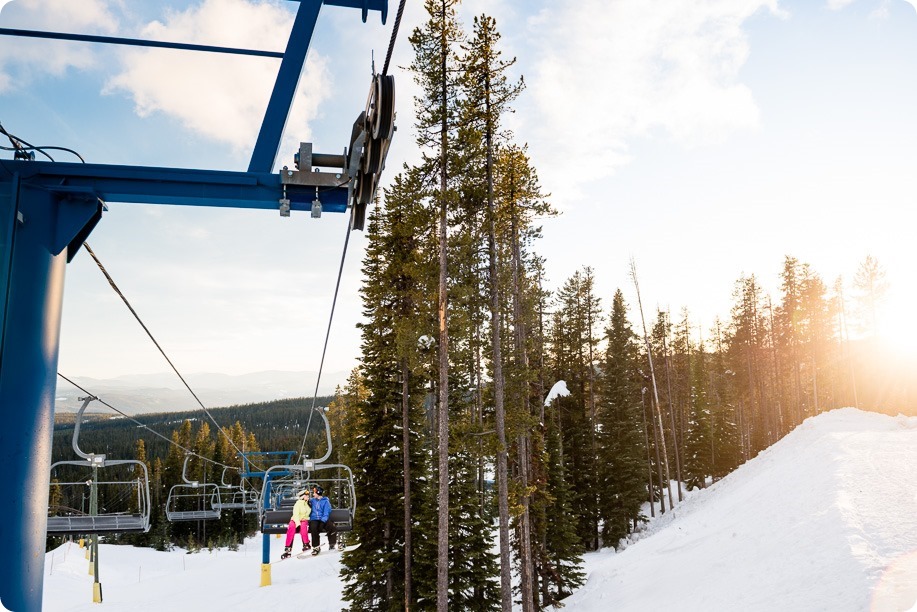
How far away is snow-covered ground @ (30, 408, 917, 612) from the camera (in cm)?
1255

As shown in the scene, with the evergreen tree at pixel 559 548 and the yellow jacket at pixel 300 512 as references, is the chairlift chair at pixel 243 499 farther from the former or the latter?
the evergreen tree at pixel 559 548

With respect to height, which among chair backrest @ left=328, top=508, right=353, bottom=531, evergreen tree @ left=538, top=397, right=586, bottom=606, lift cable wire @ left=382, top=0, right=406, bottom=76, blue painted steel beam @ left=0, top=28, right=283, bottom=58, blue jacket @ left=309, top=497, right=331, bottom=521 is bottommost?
evergreen tree @ left=538, top=397, right=586, bottom=606

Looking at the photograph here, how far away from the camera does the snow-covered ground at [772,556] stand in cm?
1255

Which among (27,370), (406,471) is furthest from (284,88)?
(406,471)

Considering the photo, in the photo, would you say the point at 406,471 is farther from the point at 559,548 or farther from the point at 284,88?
the point at 284,88

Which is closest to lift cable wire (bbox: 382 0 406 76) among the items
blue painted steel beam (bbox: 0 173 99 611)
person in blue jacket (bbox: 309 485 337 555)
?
blue painted steel beam (bbox: 0 173 99 611)

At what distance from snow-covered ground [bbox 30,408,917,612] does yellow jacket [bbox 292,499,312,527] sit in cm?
1065

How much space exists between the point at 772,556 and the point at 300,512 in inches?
520

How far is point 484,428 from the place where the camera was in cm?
1795

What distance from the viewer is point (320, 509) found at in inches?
591

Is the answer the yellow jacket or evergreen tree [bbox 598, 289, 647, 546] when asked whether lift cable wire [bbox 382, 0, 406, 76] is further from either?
evergreen tree [bbox 598, 289, 647, 546]

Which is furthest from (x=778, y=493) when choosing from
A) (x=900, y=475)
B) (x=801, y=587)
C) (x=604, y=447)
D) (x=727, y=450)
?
(x=727, y=450)

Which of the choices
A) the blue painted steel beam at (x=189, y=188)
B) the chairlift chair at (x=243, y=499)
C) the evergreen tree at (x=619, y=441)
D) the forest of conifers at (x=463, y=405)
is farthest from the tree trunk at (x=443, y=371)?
the evergreen tree at (x=619, y=441)

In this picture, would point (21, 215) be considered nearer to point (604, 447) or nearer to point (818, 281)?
point (604, 447)
